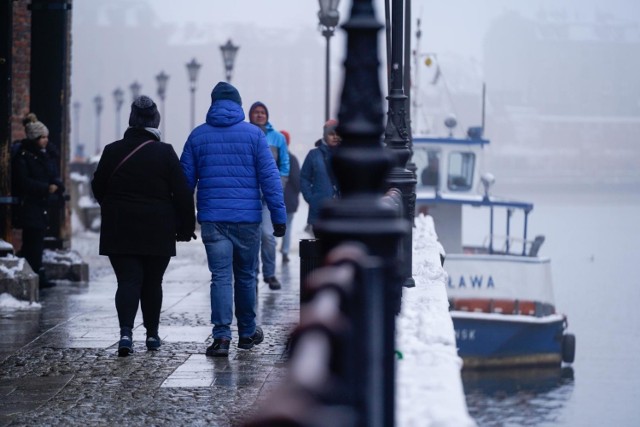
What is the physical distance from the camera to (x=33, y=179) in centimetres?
1251

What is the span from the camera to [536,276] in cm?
3097

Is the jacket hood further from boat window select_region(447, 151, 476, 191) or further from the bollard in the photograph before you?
boat window select_region(447, 151, 476, 191)

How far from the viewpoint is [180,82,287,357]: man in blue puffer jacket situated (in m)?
8.77

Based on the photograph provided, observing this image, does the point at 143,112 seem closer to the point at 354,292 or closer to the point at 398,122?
the point at 398,122

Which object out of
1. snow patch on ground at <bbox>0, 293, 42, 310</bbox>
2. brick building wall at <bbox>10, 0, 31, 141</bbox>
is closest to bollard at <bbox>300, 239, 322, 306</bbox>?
snow patch on ground at <bbox>0, 293, 42, 310</bbox>

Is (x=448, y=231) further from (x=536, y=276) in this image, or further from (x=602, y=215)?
(x=602, y=215)

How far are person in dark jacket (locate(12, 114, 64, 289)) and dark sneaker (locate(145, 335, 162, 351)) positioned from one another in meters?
3.90

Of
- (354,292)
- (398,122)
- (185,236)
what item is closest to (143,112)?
(185,236)

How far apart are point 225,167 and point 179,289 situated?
5.10 m

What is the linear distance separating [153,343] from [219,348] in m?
0.48

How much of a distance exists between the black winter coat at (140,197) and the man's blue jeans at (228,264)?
0.20m

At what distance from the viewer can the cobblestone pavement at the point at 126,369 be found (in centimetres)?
687

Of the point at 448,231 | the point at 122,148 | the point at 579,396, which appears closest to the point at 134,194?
the point at 122,148

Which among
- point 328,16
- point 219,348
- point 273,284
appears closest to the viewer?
point 219,348
